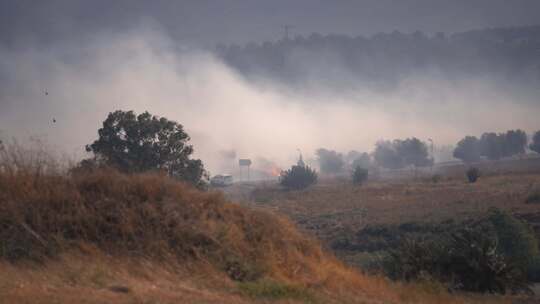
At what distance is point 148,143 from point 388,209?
2248 centimetres

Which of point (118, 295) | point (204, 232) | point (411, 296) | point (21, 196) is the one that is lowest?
point (411, 296)

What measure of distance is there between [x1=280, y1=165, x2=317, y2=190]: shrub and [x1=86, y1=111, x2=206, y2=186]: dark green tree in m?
40.7

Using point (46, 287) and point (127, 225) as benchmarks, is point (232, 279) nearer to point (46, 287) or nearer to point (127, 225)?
point (127, 225)

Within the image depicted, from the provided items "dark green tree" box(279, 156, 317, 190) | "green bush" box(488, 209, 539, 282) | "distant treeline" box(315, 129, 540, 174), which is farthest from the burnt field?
"distant treeline" box(315, 129, 540, 174)

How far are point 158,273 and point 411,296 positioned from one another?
567cm

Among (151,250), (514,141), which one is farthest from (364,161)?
(151,250)

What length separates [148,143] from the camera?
→ 27.9 meters

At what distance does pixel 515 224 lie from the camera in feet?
82.6

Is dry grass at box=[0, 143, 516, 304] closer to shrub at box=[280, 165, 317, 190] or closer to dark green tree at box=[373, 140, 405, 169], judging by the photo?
shrub at box=[280, 165, 317, 190]

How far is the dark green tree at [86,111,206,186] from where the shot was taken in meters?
27.7

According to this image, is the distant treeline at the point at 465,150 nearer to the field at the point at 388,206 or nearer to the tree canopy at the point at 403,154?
the tree canopy at the point at 403,154

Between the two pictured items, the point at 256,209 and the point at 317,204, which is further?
the point at 317,204

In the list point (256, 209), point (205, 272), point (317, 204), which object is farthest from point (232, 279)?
point (317, 204)

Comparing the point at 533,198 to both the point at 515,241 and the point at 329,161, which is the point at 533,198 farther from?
the point at 329,161
